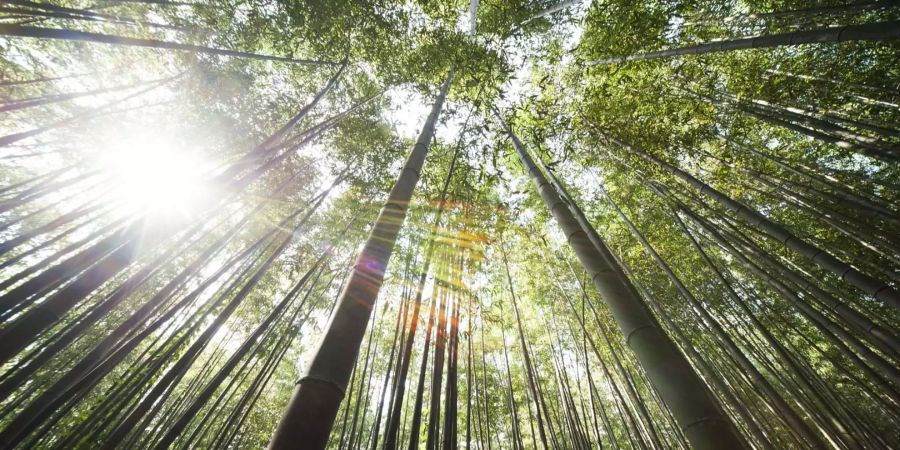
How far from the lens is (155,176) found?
426 cm

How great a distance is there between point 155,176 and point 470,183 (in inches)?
154

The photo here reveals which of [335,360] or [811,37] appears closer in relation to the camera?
[335,360]

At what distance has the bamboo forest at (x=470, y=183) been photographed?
2.67 meters

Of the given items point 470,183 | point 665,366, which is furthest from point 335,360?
point 470,183

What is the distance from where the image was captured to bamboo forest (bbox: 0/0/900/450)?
2665mm

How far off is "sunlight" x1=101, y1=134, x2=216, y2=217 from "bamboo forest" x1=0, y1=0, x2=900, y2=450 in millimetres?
43

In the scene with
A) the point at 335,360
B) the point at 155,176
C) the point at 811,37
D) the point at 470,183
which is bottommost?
the point at 335,360

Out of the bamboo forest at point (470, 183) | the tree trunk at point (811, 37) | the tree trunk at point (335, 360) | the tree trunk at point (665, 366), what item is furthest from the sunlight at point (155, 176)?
the tree trunk at point (811, 37)

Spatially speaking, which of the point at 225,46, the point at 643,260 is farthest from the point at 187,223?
the point at 643,260

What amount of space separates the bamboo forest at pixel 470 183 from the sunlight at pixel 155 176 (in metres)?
0.04

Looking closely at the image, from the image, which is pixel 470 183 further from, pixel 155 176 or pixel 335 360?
pixel 155 176

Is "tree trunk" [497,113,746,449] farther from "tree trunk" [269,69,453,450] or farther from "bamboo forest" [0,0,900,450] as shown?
"tree trunk" [269,69,453,450]

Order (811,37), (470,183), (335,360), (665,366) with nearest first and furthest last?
(335,360) < (665,366) < (811,37) < (470,183)

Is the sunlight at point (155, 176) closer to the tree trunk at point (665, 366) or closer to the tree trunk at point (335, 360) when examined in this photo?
the tree trunk at point (335, 360)
